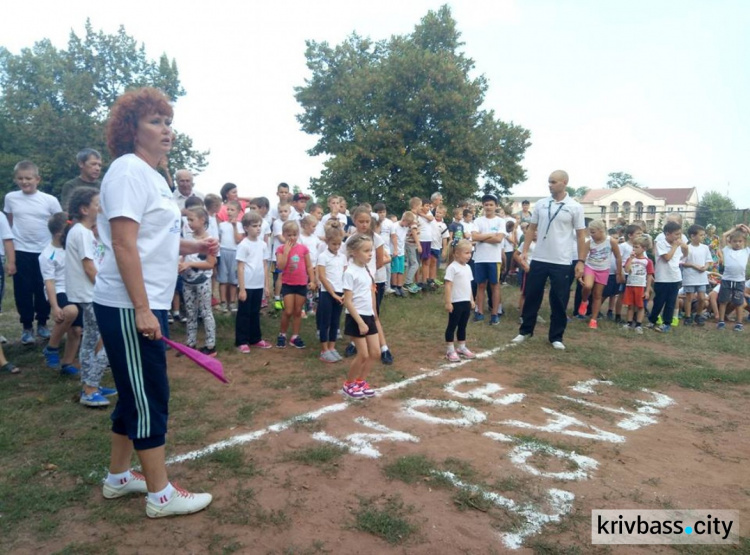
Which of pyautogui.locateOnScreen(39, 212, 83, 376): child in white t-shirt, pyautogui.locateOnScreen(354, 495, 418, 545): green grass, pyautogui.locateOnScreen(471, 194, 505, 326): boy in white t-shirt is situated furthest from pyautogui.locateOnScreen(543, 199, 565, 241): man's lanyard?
pyautogui.locateOnScreen(39, 212, 83, 376): child in white t-shirt

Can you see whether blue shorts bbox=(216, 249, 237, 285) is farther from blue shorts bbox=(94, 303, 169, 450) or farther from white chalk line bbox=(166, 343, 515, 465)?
blue shorts bbox=(94, 303, 169, 450)

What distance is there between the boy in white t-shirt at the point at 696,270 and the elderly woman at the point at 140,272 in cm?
1003

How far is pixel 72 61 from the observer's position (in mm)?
35781

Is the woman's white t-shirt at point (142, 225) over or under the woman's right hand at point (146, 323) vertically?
over

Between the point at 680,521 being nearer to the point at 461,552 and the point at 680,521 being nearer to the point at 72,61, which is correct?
the point at 461,552

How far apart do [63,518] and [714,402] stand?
598 cm

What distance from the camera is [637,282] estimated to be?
8.87 m

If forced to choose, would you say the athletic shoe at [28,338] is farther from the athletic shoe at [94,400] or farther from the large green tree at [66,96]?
the large green tree at [66,96]

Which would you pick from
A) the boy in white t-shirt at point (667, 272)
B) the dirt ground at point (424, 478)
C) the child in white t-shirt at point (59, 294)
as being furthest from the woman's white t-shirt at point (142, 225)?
the boy in white t-shirt at point (667, 272)

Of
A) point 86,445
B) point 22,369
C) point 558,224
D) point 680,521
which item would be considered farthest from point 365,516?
point 558,224

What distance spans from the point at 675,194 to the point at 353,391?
291ft

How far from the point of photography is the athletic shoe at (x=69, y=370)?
536 centimetres

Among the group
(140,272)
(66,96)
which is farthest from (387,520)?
(66,96)

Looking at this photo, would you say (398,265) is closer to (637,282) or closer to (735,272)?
(637,282)
